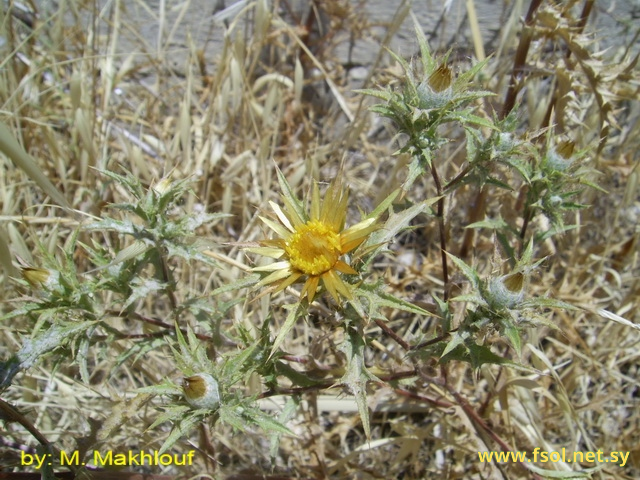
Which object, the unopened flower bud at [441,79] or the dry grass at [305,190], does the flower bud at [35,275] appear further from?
the unopened flower bud at [441,79]

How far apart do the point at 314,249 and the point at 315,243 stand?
26mm

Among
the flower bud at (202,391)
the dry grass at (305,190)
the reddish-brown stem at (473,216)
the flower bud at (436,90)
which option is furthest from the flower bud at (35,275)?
the reddish-brown stem at (473,216)

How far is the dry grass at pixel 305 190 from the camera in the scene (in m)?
2.21

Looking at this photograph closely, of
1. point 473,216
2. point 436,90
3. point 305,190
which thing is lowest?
point 305,190

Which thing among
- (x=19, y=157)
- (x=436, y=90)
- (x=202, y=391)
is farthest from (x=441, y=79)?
(x=19, y=157)

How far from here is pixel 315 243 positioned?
1544mm

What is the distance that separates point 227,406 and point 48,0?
301cm

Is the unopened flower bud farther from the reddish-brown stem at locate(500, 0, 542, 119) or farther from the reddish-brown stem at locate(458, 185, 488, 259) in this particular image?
the reddish-brown stem at locate(458, 185, 488, 259)

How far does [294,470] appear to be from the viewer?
7.93 ft

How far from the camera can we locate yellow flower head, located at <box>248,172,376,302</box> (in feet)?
5.00

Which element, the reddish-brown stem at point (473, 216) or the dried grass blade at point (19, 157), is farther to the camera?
the reddish-brown stem at point (473, 216)

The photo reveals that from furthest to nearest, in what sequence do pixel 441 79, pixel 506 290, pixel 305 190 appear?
1. pixel 305 190
2. pixel 441 79
3. pixel 506 290

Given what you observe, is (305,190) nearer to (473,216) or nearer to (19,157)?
(473,216)

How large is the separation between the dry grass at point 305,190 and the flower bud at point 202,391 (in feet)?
1.32
